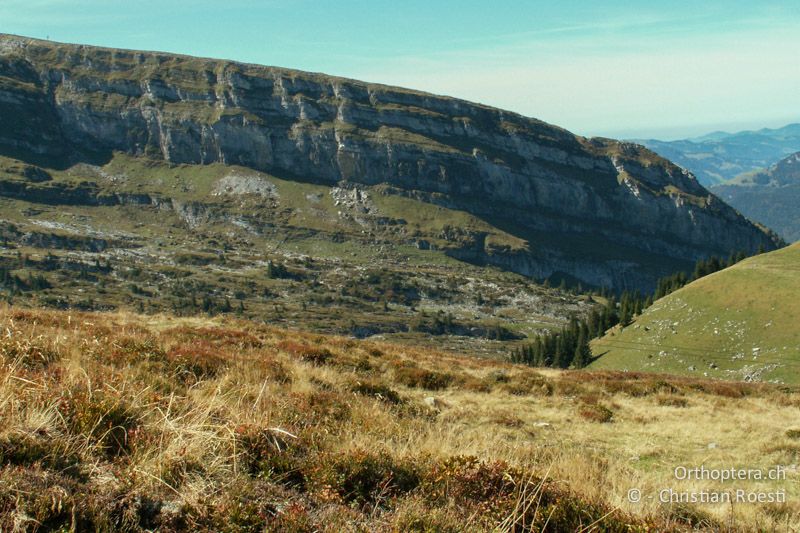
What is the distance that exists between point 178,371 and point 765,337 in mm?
81084

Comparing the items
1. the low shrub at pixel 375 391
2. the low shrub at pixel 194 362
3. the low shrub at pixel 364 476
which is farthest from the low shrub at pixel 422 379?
the low shrub at pixel 364 476

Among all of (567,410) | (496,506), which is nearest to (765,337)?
(567,410)

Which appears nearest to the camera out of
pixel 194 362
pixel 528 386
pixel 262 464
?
pixel 262 464

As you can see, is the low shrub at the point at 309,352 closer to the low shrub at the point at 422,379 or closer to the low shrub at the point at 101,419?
the low shrub at the point at 422,379

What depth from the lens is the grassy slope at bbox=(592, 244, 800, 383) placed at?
70250mm

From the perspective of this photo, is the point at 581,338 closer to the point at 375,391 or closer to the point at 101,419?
the point at 375,391

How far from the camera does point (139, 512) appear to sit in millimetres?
5762

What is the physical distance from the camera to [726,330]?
7862 centimetres

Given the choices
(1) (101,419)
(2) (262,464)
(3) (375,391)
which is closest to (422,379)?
(3) (375,391)

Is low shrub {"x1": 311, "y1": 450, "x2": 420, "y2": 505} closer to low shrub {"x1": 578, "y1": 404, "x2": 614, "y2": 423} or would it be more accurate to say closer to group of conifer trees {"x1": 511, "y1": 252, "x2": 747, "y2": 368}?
low shrub {"x1": 578, "y1": 404, "x2": 614, "y2": 423}

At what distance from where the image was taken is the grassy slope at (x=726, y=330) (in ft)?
230

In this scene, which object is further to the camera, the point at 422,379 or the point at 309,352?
the point at 309,352

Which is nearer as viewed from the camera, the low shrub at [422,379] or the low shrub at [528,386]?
the low shrub at [422,379]

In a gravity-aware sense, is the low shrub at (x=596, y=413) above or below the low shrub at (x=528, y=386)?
above
